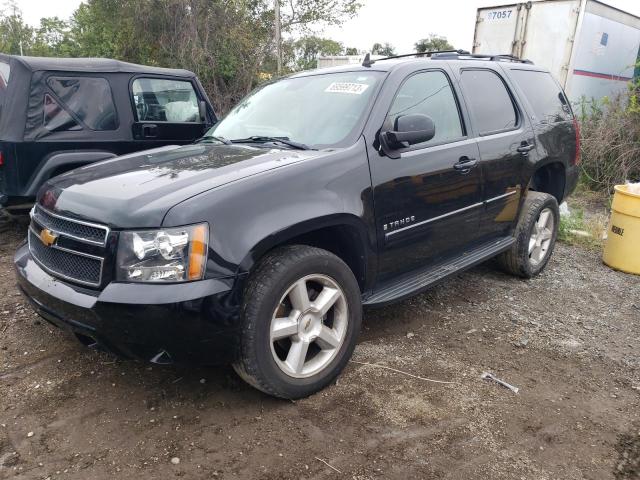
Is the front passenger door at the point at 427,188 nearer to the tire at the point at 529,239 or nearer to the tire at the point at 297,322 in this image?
the tire at the point at 297,322

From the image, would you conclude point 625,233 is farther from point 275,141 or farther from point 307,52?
point 307,52

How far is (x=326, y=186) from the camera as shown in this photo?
2.82 meters

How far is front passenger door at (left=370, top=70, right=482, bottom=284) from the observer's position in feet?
10.4

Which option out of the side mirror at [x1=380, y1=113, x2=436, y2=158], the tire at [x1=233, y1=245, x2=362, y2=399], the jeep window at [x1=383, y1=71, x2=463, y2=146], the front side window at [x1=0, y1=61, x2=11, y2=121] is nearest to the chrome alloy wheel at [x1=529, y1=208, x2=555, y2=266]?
the jeep window at [x1=383, y1=71, x2=463, y2=146]

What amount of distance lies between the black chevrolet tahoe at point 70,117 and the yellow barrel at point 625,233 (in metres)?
4.39

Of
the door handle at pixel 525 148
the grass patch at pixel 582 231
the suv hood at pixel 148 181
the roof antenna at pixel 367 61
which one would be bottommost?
the grass patch at pixel 582 231

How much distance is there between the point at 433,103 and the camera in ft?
12.1

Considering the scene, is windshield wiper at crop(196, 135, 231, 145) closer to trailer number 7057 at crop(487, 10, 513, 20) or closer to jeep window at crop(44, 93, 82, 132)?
jeep window at crop(44, 93, 82, 132)

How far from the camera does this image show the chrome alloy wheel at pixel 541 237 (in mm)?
4824

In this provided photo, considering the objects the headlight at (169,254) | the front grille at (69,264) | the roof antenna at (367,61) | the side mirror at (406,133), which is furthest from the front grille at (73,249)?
the roof antenna at (367,61)

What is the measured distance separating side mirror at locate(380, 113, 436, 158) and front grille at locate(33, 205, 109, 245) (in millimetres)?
1683

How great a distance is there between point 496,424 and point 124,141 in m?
4.46

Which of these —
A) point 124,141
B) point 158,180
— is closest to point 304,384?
point 158,180

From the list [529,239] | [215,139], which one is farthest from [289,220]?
[529,239]
